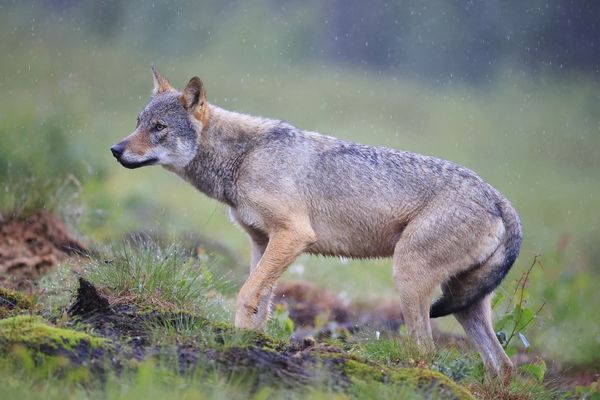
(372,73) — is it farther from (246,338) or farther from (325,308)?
(246,338)

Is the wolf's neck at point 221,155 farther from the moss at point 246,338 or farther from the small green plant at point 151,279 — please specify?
the moss at point 246,338

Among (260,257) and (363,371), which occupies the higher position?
(260,257)

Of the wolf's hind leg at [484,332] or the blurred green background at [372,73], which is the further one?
the blurred green background at [372,73]

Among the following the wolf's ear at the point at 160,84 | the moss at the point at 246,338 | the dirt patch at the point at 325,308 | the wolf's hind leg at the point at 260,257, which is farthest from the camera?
the dirt patch at the point at 325,308

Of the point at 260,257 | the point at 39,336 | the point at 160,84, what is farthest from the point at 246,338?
the point at 160,84

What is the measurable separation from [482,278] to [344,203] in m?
1.34

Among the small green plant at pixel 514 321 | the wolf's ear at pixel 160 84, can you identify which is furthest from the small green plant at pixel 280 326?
the wolf's ear at pixel 160 84

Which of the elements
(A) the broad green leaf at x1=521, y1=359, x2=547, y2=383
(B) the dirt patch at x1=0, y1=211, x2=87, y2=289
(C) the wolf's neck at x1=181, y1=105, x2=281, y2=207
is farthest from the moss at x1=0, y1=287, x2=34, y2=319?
(A) the broad green leaf at x1=521, y1=359, x2=547, y2=383

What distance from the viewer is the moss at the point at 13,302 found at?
19.8 ft

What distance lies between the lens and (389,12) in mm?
29719

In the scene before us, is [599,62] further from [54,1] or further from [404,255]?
[404,255]

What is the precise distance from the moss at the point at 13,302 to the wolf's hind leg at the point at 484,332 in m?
3.49

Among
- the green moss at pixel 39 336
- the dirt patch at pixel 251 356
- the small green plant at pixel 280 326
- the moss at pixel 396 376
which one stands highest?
the small green plant at pixel 280 326

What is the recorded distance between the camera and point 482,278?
7.10 metres
